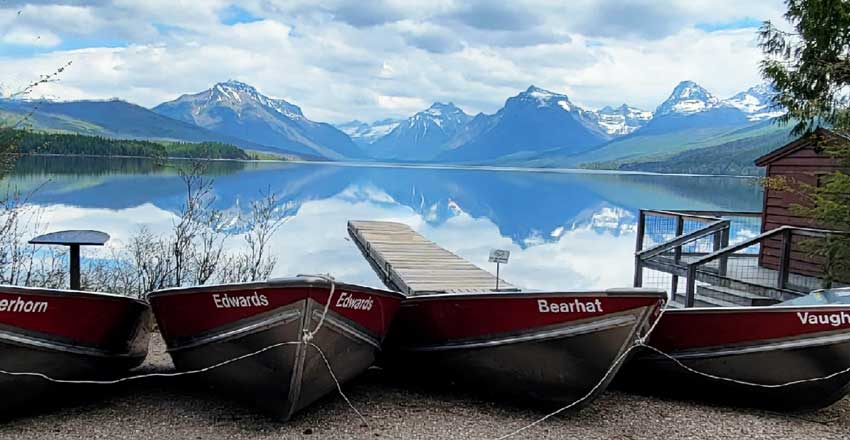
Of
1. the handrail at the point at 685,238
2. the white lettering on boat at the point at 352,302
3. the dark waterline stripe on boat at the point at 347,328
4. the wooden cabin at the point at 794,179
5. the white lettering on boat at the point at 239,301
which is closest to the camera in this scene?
the white lettering on boat at the point at 239,301

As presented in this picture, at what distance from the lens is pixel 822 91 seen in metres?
11.1

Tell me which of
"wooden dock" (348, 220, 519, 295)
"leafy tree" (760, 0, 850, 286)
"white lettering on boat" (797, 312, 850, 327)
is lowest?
"wooden dock" (348, 220, 519, 295)

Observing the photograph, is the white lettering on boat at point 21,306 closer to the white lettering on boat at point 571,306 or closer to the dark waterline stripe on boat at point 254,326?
the dark waterline stripe on boat at point 254,326

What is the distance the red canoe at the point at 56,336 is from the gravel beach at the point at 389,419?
261 mm

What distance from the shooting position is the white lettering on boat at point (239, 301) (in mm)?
5207

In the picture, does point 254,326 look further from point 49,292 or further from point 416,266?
point 416,266

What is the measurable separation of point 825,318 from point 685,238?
5.45 meters

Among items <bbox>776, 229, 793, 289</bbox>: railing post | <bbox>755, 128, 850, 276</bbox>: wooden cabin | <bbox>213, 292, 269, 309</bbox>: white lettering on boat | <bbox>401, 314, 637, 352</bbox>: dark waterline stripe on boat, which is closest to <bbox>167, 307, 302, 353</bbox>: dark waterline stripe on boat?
<bbox>213, 292, 269, 309</bbox>: white lettering on boat

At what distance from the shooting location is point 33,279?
1091 centimetres

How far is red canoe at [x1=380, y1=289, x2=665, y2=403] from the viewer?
538 cm

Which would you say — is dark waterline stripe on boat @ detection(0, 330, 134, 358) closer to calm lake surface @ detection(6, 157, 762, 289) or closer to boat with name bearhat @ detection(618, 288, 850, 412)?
boat with name bearhat @ detection(618, 288, 850, 412)

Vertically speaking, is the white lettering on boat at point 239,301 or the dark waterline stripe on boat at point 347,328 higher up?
the white lettering on boat at point 239,301

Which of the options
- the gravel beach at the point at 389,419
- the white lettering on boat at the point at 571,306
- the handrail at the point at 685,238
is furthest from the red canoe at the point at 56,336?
the handrail at the point at 685,238

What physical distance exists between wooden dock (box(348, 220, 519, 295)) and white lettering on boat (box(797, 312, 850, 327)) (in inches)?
149
